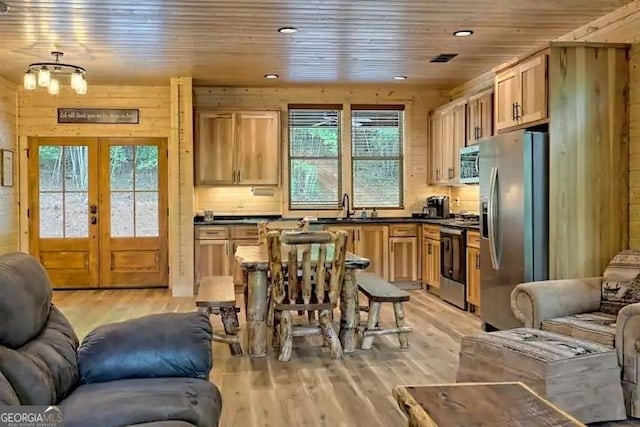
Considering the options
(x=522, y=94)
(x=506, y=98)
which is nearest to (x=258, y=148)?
(x=506, y=98)

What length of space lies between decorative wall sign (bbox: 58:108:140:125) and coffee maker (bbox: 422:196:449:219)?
13.2 ft

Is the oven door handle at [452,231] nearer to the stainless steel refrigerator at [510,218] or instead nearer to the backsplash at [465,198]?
the backsplash at [465,198]

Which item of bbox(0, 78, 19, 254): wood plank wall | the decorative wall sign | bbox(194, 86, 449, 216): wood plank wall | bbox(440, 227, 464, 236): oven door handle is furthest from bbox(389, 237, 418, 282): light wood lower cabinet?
bbox(0, 78, 19, 254): wood plank wall

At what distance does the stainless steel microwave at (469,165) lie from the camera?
273 inches

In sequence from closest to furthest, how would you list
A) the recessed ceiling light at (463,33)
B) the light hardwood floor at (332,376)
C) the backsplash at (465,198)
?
the light hardwood floor at (332,376) < the recessed ceiling light at (463,33) < the backsplash at (465,198)

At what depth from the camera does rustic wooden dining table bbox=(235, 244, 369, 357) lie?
4750mm

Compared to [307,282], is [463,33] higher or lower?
higher

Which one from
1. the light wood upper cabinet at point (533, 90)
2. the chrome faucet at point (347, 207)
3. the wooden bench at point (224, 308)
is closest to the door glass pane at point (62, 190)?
the chrome faucet at point (347, 207)

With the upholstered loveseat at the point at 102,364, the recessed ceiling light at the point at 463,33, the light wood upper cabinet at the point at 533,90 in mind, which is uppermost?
the recessed ceiling light at the point at 463,33

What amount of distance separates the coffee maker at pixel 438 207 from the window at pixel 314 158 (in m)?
1.25

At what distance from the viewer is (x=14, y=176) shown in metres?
7.98

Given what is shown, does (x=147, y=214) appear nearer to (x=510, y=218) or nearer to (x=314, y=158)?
(x=314, y=158)

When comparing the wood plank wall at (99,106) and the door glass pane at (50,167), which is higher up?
the wood plank wall at (99,106)

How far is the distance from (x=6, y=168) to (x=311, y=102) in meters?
3.91
